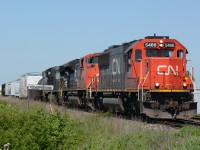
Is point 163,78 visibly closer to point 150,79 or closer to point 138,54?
point 150,79

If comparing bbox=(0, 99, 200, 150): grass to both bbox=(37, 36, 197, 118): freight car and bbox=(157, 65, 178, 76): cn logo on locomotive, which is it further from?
bbox=(157, 65, 178, 76): cn logo on locomotive

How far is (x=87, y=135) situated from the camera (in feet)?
38.5

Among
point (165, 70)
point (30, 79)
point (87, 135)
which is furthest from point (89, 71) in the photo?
point (30, 79)

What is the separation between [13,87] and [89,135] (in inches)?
2155

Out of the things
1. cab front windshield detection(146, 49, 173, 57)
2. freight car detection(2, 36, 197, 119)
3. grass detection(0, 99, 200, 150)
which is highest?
cab front windshield detection(146, 49, 173, 57)

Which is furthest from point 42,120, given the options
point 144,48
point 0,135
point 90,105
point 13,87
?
point 13,87

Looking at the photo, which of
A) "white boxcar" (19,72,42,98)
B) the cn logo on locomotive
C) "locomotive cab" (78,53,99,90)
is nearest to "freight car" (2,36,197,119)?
the cn logo on locomotive

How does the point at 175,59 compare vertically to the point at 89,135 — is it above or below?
above

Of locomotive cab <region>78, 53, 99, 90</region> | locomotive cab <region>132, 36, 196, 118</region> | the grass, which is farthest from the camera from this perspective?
locomotive cab <region>78, 53, 99, 90</region>

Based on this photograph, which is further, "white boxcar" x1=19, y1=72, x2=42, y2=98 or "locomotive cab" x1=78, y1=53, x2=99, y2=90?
"white boxcar" x1=19, y1=72, x2=42, y2=98

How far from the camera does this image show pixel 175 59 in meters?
16.9

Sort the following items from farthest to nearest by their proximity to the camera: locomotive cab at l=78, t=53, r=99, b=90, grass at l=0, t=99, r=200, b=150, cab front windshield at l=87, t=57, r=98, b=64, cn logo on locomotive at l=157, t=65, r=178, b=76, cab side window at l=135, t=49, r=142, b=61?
1. cab front windshield at l=87, t=57, r=98, b=64
2. locomotive cab at l=78, t=53, r=99, b=90
3. cab side window at l=135, t=49, r=142, b=61
4. cn logo on locomotive at l=157, t=65, r=178, b=76
5. grass at l=0, t=99, r=200, b=150

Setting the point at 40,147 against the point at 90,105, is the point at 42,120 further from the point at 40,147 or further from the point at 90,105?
the point at 90,105

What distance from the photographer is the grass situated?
910 centimetres
